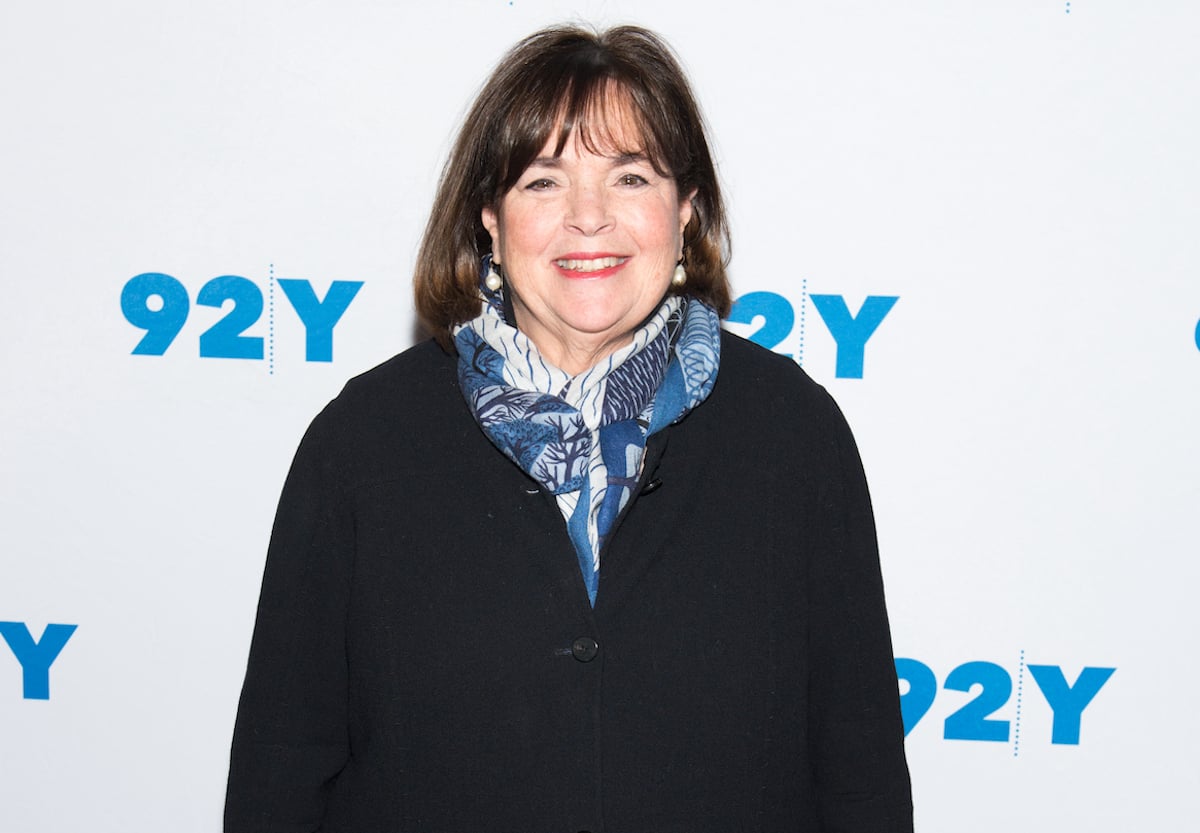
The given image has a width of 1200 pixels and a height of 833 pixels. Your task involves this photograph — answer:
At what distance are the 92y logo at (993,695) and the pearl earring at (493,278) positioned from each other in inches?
39.6

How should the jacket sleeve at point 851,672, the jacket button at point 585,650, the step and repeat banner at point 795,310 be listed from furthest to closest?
the step and repeat banner at point 795,310 < the jacket sleeve at point 851,672 < the jacket button at point 585,650

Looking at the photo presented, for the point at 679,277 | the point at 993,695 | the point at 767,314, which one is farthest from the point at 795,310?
the point at 993,695

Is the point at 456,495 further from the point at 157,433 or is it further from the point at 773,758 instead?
the point at 157,433

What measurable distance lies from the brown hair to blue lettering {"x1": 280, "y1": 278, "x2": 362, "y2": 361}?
1.65ft

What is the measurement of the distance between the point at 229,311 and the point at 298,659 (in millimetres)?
787

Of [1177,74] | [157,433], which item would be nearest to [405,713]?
[157,433]

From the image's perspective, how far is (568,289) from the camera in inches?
53.4

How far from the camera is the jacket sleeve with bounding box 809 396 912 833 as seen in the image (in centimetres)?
143

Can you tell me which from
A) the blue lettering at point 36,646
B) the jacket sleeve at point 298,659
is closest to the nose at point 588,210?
the jacket sleeve at point 298,659

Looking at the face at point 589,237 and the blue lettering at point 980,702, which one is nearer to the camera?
the face at point 589,237

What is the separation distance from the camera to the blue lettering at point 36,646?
2.06 metres

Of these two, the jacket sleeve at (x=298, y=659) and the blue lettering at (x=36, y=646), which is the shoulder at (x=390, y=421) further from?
the blue lettering at (x=36, y=646)

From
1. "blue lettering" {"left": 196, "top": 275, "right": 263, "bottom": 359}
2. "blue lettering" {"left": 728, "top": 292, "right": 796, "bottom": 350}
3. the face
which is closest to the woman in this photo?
the face

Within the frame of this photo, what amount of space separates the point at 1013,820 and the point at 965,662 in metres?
0.30
